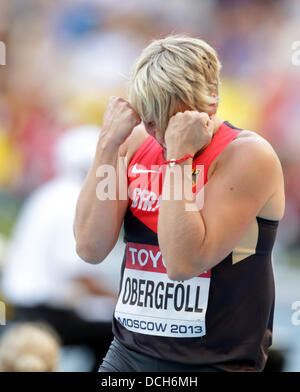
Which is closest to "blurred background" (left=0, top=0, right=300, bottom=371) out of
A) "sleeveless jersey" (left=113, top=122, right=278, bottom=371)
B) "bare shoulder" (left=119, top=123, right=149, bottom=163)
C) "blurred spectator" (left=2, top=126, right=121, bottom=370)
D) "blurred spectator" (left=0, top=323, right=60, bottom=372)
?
"blurred spectator" (left=2, top=126, right=121, bottom=370)

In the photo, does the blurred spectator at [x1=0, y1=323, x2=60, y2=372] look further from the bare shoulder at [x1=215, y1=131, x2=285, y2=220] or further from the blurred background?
the blurred background

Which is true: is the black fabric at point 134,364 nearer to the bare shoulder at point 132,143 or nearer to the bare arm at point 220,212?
the bare arm at point 220,212

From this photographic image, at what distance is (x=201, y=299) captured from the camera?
187 cm

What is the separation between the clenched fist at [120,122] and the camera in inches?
76.9

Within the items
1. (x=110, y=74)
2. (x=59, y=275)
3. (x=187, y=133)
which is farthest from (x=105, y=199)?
(x=110, y=74)

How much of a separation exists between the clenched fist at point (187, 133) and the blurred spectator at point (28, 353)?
1269mm

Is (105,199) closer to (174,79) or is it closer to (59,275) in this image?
(174,79)

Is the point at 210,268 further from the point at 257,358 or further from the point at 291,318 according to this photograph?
the point at 291,318

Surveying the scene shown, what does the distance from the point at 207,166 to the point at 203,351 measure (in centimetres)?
54

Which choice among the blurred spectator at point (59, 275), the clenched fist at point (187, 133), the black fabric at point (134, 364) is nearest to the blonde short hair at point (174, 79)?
the clenched fist at point (187, 133)

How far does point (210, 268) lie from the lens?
5.97ft

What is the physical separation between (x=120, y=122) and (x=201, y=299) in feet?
1.93

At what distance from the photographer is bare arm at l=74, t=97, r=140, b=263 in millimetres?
1967

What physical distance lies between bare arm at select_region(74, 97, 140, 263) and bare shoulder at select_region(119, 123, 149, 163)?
9 centimetres
